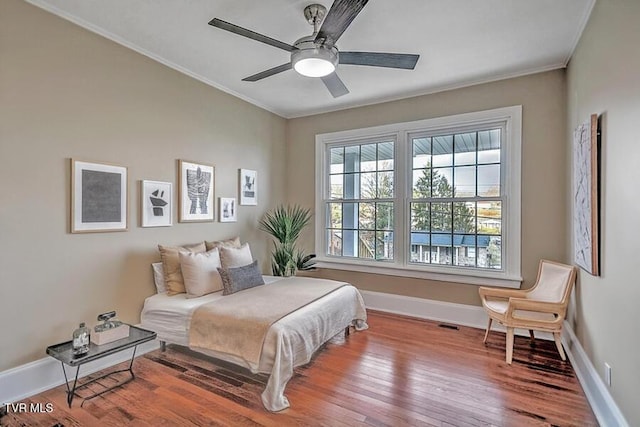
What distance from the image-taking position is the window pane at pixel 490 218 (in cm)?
361

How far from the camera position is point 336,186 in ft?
15.6

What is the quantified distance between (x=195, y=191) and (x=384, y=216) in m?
2.41

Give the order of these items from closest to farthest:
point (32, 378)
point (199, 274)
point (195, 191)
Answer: point (32, 378) < point (199, 274) < point (195, 191)

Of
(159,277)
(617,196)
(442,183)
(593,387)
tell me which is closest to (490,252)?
(442,183)

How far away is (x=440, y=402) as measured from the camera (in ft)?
7.25

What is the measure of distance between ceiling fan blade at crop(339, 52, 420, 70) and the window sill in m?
2.47

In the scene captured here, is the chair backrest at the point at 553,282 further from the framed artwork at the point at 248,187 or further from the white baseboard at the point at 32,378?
the white baseboard at the point at 32,378

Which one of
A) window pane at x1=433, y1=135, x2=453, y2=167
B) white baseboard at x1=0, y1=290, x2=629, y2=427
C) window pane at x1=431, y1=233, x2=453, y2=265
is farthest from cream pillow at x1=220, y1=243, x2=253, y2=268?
window pane at x1=433, y1=135, x2=453, y2=167

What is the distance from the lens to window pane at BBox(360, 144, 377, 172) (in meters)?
4.43

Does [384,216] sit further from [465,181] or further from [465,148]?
[465,148]

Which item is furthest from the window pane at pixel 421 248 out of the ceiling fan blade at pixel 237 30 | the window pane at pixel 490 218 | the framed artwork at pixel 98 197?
the framed artwork at pixel 98 197

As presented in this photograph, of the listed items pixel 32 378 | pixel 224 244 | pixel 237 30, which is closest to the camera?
pixel 237 30

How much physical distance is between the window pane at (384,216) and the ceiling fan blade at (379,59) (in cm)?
220

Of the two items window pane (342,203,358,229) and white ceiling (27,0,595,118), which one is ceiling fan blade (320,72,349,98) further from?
window pane (342,203,358,229)
